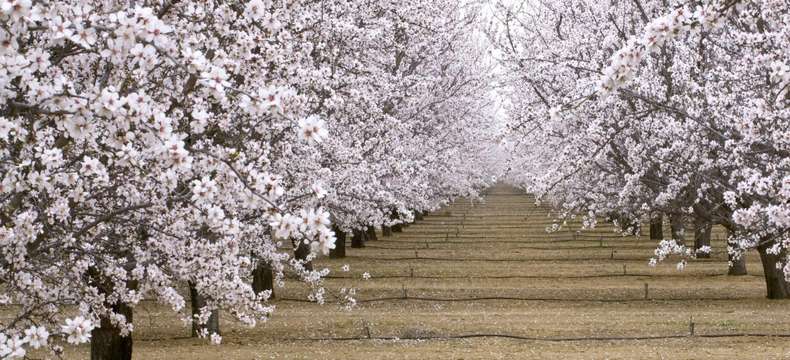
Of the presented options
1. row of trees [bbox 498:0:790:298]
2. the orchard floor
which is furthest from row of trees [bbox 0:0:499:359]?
row of trees [bbox 498:0:790:298]

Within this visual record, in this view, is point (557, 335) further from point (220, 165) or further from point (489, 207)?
point (489, 207)

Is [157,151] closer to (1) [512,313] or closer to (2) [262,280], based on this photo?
(1) [512,313]

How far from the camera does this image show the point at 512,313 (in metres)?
20.8

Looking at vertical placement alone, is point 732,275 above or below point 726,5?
below

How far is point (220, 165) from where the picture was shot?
235 inches

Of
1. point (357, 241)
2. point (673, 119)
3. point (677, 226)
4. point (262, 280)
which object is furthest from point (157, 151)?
point (357, 241)

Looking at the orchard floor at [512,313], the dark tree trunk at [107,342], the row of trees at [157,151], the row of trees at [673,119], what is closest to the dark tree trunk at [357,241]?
the orchard floor at [512,313]

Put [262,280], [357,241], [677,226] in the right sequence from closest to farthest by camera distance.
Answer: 1. [262,280]
2. [677,226]
3. [357,241]

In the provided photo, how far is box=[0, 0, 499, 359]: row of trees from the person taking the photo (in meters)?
4.88

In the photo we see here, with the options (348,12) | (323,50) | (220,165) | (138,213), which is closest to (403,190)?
(348,12)

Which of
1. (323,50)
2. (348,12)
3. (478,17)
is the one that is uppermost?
(478,17)

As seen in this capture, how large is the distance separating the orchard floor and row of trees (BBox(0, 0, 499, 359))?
2.48 metres

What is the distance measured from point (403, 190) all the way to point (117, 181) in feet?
55.0

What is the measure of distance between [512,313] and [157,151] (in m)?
16.7
